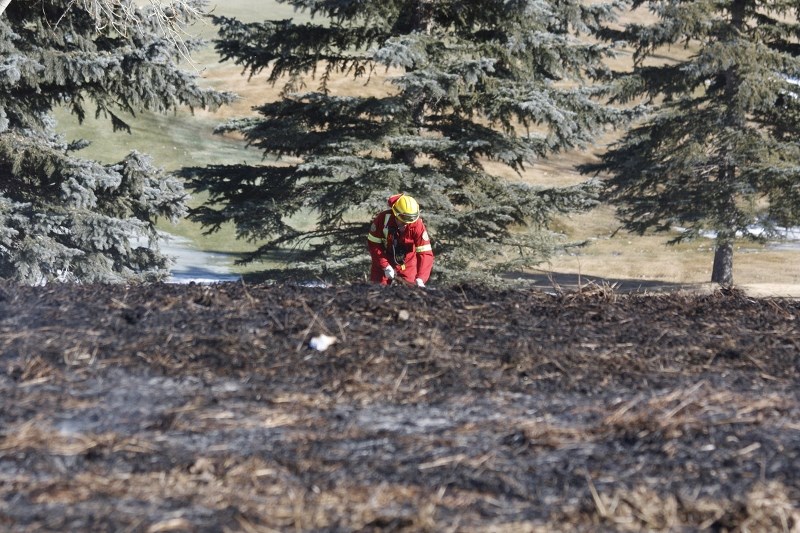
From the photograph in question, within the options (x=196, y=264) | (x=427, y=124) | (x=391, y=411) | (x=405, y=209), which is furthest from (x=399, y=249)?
(x=196, y=264)

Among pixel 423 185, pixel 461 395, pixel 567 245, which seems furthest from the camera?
pixel 567 245

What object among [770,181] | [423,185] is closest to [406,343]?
[423,185]

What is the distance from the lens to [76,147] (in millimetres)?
13391

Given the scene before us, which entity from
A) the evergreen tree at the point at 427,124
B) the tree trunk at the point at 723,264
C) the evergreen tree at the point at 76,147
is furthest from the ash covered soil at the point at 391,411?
the tree trunk at the point at 723,264

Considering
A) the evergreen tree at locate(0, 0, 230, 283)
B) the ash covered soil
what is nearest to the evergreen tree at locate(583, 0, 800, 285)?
the evergreen tree at locate(0, 0, 230, 283)

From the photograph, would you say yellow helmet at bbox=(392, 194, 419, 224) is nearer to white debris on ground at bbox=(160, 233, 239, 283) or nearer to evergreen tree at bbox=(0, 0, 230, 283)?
evergreen tree at bbox=(0, 0, 230, 283)

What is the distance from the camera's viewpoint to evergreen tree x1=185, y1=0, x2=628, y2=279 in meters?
14.6

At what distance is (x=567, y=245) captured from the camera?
54.0 feet

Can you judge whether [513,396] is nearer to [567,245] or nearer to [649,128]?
[567,245]

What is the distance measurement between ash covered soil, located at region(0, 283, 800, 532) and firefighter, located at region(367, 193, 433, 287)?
12.5ft

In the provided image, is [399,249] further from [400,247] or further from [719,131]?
[719,131]

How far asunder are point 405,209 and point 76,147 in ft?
21.8

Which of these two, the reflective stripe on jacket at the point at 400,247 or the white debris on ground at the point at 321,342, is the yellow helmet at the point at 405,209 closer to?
the reflective stripe on jacket at the point at 400,247

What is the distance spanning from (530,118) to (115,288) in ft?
35.2
